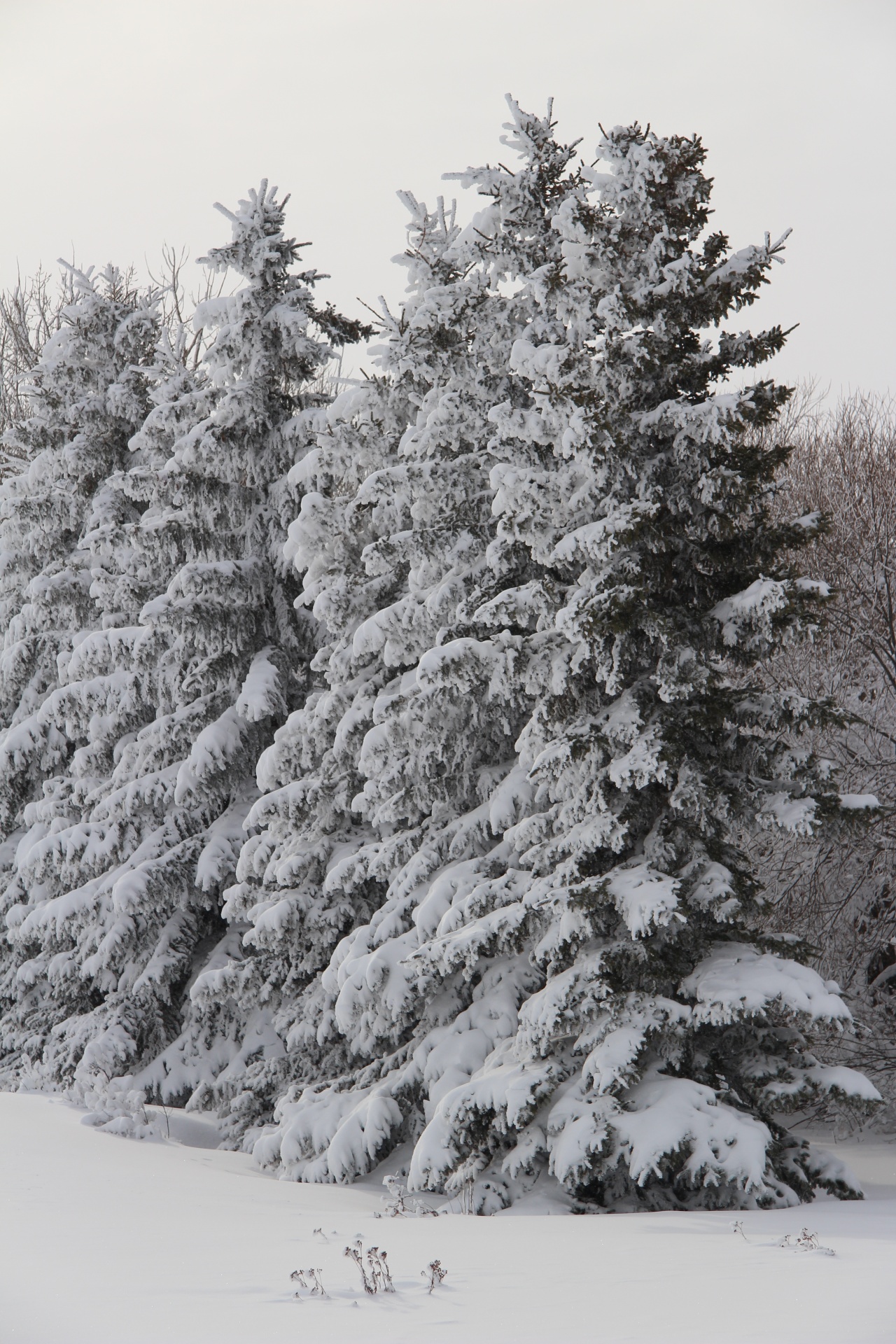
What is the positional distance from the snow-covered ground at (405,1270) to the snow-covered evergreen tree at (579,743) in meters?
0.87

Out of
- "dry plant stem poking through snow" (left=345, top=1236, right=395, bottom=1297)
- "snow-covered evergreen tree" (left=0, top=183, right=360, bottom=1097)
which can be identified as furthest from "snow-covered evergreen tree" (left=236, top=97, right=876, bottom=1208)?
"snow-covered evergreen tree" (left=0, top=183, right=360, bottom=1097)

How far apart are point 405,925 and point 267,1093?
3.44 m

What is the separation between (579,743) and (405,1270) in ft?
14.2

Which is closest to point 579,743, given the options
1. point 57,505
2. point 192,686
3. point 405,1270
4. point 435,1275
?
point 405,1270

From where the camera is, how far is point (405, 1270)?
231 inches

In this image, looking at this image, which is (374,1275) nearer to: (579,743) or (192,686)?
(579,743)

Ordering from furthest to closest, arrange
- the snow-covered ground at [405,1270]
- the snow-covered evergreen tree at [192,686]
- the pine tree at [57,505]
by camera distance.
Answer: the pine tree at [57,505] < the snow-covered evergreen tree at [192,686] < the snow-covered ground at [405,1270]

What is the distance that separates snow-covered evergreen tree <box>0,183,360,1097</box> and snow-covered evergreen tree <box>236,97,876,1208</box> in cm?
300

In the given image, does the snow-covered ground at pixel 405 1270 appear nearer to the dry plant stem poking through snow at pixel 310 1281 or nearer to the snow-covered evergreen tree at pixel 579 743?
the dry plant stem poking through snow at pixel 310 1281

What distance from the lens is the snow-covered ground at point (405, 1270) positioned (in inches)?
181

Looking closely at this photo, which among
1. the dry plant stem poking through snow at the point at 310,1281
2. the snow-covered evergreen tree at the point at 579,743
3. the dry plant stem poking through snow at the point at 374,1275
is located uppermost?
the snow-covered evergreen tree at the point at 579,743

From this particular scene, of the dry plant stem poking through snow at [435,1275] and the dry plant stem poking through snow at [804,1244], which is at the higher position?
the dry plant stem poking through snow at [804,1244]

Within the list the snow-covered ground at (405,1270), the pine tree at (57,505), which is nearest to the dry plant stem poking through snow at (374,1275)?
the snow-covered ground at (405,1270)

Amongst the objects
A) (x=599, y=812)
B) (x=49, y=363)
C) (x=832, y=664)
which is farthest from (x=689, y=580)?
(x=49, y=363)
